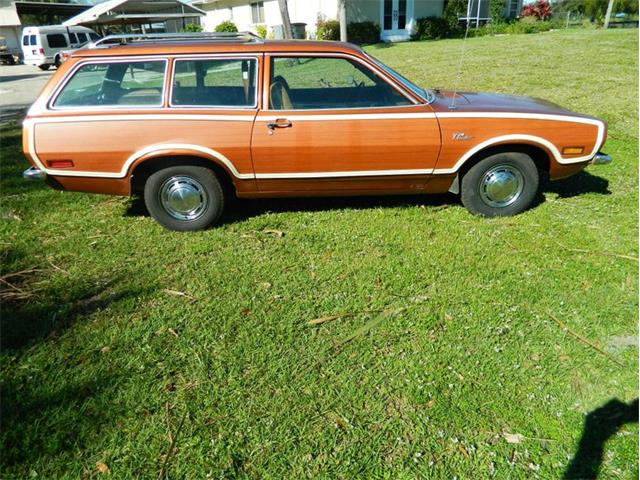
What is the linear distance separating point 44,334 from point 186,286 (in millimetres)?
1018

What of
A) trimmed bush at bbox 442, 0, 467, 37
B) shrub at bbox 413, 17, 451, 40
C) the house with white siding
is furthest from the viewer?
trimmed bush at bbox 442, 0, 467, 37

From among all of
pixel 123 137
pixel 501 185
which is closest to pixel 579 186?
pixel 501 185

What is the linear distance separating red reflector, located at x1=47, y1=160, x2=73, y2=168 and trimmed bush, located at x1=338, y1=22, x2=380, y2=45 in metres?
23.2

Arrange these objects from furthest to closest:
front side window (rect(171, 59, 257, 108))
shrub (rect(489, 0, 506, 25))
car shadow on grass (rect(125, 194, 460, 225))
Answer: shrub (rect(489, 0, 506, 25)) → car shadow on grass (rect(125, 194, 460, 225)) → front side window (rect(171, 59, 257, 108))

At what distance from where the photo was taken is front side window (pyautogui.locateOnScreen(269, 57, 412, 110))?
4.30 metres

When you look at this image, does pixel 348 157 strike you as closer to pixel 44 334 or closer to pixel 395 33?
pixel 44 334

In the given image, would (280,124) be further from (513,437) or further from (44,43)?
(44,43)

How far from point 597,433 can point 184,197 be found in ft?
12.1

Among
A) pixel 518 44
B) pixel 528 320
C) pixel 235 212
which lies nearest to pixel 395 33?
pixel 518 44

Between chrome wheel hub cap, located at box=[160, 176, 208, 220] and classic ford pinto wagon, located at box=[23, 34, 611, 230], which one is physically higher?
classic ford pinto wagon, located at box=[23, 34, 611, 230]

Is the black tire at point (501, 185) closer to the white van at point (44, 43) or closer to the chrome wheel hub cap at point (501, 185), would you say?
the chrome wheel hub cap at point (501, 185)

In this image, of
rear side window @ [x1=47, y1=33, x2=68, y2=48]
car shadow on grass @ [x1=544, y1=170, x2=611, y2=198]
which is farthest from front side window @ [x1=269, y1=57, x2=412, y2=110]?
rear side window @ [x1=47, y1=33, x2=68, y2=48]

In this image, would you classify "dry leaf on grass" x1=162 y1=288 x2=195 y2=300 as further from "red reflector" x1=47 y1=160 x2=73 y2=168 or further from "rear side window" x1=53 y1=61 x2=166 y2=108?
"rear side window" x1=53 y1=61 x2=166 y2=108

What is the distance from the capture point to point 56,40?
2411 cm
